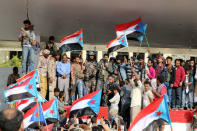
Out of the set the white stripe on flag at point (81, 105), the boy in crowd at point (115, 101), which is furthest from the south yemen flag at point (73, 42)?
the white stripe on flag at point (81, 105)

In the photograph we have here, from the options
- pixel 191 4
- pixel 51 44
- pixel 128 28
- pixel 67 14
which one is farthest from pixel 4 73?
pixel 191 4

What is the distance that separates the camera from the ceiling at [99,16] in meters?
13.8

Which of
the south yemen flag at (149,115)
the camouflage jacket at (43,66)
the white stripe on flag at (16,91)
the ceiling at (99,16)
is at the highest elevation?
the ceiling at (99,16)

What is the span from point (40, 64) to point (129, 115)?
3.69m

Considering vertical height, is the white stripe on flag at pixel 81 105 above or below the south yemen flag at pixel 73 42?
below

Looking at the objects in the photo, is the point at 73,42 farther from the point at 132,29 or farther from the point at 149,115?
the point at 149,115

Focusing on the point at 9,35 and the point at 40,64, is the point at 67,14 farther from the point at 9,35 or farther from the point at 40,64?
the point at 9,35

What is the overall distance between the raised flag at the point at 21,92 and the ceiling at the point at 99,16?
5.52 m

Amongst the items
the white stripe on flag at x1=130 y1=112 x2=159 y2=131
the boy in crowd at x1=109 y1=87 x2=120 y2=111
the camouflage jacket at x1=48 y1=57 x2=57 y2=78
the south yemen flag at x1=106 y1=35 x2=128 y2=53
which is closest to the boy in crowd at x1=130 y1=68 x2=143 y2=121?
the boy in crowd at x1=109 y1=87 x2=120 y2=111

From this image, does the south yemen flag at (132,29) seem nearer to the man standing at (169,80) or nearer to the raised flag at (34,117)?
the man standing at (169,80)

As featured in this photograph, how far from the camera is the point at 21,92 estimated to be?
8773 mm

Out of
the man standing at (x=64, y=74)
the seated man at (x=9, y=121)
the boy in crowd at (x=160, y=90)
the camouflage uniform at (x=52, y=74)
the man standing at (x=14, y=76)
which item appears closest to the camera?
the seated man at (x=9, y=121)

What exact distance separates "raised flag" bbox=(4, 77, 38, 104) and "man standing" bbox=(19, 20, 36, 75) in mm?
3961

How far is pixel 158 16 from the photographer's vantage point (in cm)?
1533
